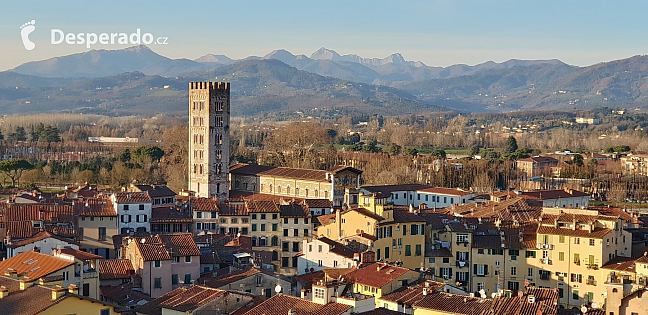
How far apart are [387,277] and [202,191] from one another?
35953 mm

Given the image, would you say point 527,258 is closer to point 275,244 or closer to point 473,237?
point 473,237

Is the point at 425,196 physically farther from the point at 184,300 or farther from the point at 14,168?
the point at 184,300

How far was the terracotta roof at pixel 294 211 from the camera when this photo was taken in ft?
139

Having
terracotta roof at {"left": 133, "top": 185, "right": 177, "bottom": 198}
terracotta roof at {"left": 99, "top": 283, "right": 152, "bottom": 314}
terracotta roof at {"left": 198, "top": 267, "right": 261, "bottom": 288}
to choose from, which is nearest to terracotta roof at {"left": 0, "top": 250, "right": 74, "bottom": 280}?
terracotta roof at {"left": 99, "top": 283, "right": 152, "bottom": 314}

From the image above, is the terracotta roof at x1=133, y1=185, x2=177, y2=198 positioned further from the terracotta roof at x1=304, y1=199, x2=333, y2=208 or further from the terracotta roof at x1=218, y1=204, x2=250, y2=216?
the terracotta roof at x1=304, y1=199, x2=333, y2=208

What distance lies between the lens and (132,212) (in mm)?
40969

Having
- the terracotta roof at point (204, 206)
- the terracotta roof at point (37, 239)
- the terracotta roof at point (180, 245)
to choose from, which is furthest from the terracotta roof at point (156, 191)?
the terracotta roof at point (180, 245)

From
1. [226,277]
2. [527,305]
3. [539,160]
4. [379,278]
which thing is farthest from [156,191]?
[539,160]

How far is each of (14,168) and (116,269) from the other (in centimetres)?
4458

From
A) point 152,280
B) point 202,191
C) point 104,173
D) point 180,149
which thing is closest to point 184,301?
point 152,280

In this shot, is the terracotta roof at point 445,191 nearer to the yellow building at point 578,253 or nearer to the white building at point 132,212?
the white building at point 132,212

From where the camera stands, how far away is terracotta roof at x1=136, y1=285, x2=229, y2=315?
22.9 metres

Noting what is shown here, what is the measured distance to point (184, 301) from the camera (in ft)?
76.5

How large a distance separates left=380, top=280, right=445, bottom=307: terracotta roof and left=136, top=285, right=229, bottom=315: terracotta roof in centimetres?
476
